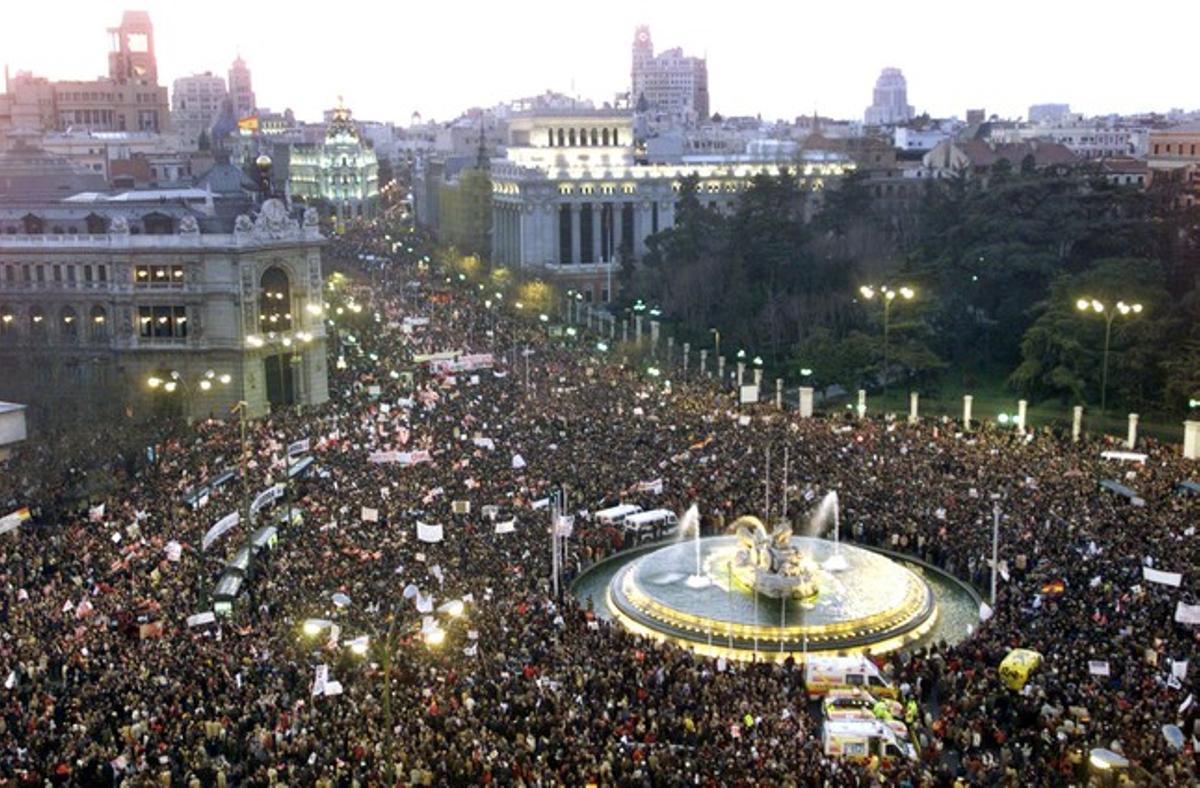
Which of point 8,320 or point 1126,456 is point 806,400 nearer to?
point 1126,456

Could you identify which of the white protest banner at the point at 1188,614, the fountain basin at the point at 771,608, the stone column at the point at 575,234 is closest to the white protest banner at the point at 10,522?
the fountain basin at the point at 771,608

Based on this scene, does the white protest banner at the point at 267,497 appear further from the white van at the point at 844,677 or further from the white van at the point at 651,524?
the white van at the point at 844,677

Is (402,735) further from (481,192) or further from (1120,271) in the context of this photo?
(481,192)

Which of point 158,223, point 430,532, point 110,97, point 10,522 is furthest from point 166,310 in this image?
point 110,97

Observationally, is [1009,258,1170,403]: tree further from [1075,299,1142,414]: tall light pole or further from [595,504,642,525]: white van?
[595,504,642,525]: white van

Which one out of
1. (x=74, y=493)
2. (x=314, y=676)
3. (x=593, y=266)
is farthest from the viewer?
(x=593, y=266)

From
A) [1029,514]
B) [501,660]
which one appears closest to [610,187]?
[1029,514]
